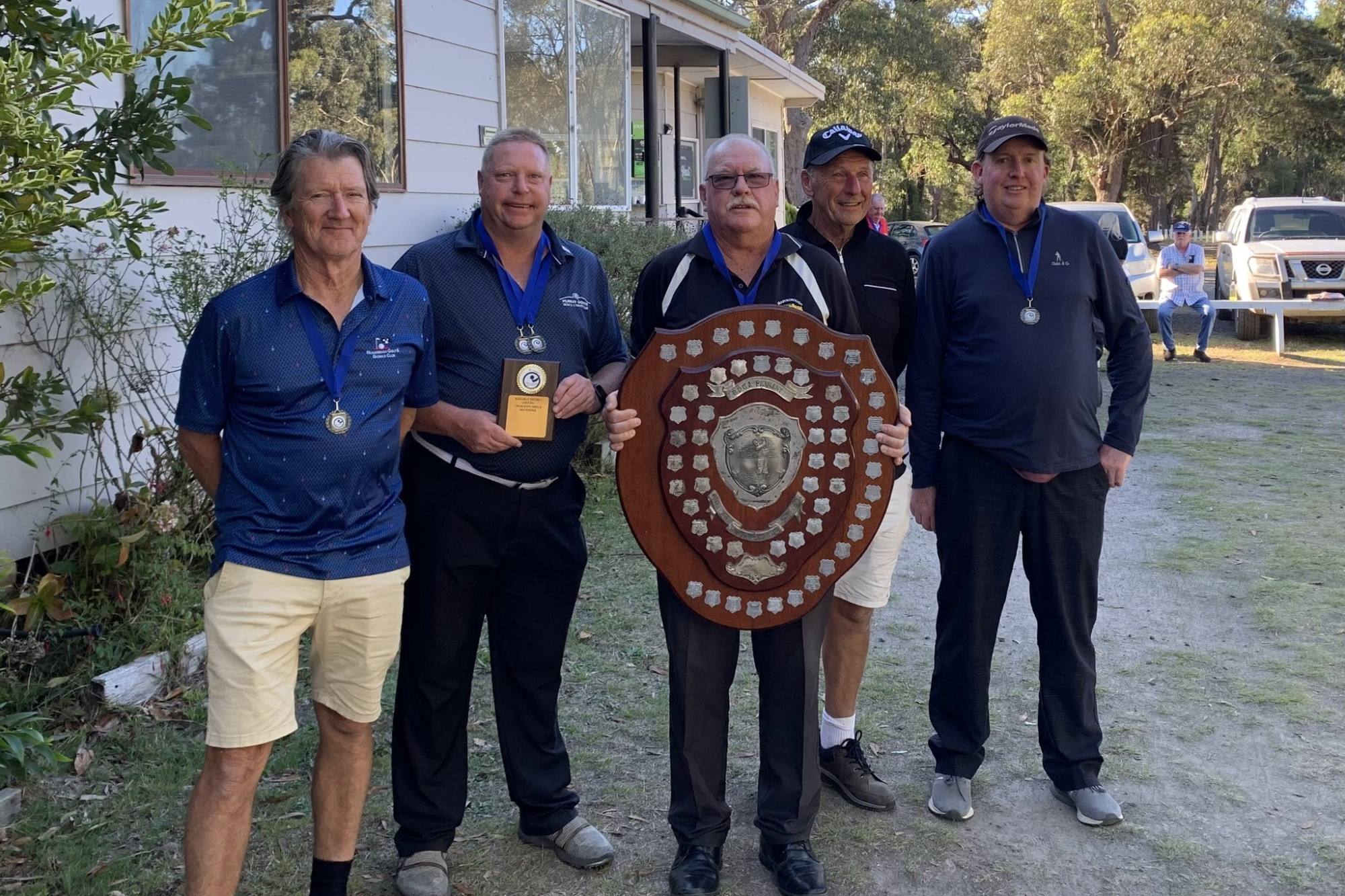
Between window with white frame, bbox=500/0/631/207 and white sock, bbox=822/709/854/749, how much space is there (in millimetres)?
6561

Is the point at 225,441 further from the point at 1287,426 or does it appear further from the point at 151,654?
the point at 1287,426

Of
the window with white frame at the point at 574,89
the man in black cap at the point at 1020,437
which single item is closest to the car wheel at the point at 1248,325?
the window with white frame at the point at 574,89

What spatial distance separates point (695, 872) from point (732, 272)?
5.88 ft

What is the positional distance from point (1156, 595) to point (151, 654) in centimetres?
508

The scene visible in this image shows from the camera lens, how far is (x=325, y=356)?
3047 mm

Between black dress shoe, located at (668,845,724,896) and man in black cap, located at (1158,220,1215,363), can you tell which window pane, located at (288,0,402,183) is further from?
man in black cap, located at (1158,220,1215,363)

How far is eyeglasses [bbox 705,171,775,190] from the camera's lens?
136 inches

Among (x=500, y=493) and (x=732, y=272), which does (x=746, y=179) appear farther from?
(x=500, y=493)

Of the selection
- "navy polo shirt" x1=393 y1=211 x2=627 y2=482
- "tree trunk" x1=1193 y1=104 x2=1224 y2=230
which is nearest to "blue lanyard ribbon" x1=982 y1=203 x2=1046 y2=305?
"navy polo shirt" x1=393 y1=211 x2=627 y2=482

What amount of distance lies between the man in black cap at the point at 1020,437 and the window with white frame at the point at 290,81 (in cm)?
330

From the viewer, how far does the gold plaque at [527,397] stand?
353 centimetres

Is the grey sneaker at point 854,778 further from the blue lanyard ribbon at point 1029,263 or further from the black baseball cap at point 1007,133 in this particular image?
the black baseball cap at point 1007,133

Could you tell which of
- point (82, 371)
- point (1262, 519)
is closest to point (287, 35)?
point (82, 371)

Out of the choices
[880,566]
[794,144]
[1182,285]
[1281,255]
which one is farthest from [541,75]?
[794,144]
